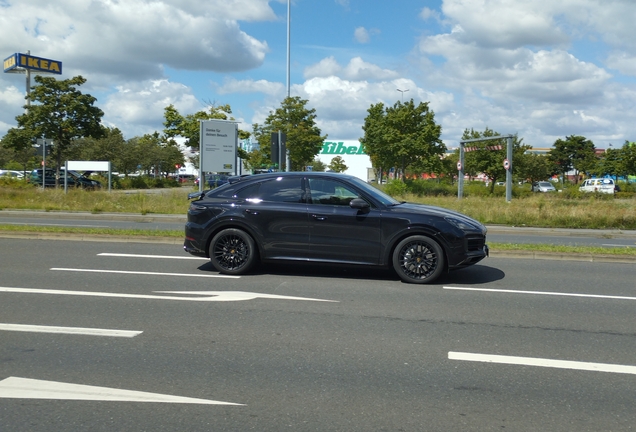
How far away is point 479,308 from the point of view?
763cm

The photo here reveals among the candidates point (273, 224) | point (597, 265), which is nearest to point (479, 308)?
point (273, 224)

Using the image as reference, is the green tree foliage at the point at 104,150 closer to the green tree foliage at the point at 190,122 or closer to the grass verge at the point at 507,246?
the green tree foliage at the point at 190,122

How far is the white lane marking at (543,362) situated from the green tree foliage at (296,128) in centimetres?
4518

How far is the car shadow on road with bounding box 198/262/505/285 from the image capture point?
9562mm

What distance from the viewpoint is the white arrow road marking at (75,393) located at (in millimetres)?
4543

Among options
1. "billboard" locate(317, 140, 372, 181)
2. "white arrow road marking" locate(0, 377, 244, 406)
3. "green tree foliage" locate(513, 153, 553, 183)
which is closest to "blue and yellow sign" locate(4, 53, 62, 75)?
"billboard" locate(317, 140, 372, 181)

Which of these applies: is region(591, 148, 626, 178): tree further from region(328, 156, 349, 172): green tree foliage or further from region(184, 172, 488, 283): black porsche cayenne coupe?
region(184, 172, 488, 283): black porsche cayenne coupe

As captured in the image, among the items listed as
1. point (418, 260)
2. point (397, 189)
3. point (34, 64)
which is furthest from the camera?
point (34, 64)

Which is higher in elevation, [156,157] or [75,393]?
[156,157]

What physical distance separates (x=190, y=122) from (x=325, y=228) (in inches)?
2045

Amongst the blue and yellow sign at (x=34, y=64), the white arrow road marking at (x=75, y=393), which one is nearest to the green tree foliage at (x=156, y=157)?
the blue and yellow sign at (x=34, y=64)

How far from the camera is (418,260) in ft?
29.8

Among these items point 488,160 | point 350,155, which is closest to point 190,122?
point 488,160

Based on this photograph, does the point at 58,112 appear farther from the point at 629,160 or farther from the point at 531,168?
the point at 629,160
